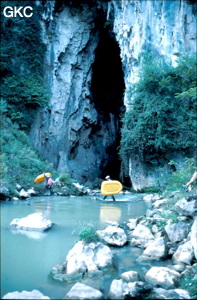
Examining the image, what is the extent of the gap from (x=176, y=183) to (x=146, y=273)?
5.02 m

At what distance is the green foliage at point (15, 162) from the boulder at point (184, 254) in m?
7.31

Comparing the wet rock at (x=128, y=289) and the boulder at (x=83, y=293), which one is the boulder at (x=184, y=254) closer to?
the wet rock at (x=128, y=289)

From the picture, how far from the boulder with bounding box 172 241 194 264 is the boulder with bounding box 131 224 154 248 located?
2.51 feet

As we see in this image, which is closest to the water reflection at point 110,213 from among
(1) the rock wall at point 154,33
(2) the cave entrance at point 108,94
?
(1) the rock wall at point 154,33

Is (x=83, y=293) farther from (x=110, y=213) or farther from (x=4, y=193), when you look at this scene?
(x=4, y=193)

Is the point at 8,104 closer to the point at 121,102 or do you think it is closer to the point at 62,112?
the point at 62,112

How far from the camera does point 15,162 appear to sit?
43.4ft

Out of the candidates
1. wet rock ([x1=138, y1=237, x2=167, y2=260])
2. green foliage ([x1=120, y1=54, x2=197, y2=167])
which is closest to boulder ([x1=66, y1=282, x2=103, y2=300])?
wet rock ([x1=138, y1=237, x2=167, y2=260])

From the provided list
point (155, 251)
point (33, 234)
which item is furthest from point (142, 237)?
point (33, 234)

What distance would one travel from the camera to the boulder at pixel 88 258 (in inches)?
173

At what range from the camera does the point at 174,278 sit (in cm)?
417

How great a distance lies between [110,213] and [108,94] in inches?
685

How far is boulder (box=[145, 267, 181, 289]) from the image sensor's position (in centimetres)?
405

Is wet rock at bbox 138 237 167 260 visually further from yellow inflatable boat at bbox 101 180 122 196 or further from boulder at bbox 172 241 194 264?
yellow inflatable boat at bbox 101 180 122 196
